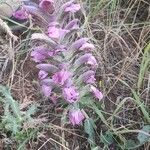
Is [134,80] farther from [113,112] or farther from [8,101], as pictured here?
[8,101]

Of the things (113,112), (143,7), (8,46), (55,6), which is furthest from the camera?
(143,7)

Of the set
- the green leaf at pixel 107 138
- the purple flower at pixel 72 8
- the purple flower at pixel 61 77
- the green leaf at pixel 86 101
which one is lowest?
the green leaf at pixel 107 138

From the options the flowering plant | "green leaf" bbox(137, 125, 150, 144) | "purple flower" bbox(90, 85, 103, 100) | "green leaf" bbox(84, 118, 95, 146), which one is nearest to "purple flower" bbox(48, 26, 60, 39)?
the flowering plant

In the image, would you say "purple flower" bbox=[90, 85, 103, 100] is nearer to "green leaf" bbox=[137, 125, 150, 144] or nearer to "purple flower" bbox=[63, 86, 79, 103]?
"purple flower" bbox=[63, 86, 79, 103]

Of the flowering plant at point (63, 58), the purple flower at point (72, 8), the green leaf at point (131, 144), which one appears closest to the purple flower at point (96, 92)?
the flowering plant at point (63, 58)

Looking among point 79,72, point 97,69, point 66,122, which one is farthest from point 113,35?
point 66,122

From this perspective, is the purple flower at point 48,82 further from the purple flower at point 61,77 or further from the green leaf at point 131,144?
the green leaf at point 131,144
